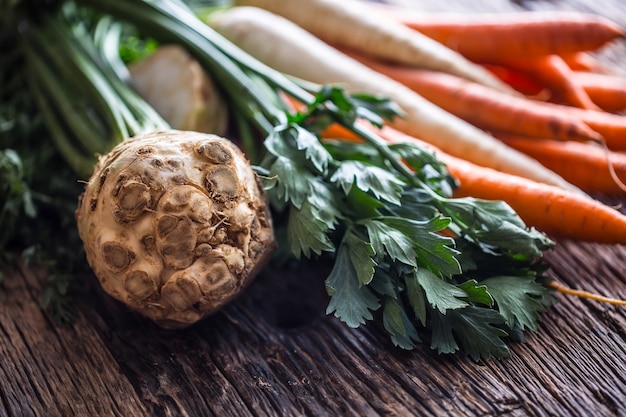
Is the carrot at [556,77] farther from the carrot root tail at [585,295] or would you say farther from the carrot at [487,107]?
the carrot root tail at [585,295]

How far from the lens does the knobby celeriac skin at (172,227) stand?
127 centimetres

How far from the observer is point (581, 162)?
185cm

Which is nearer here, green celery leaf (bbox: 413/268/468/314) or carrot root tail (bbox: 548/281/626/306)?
green celery leaf (bbox: 413/268/468/314)

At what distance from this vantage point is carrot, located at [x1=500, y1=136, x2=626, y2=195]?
1827 mm

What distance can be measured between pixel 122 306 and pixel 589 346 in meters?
1.07

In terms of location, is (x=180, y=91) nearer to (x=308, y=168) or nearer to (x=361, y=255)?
(x=308, y=168)

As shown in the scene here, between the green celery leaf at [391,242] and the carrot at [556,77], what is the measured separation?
107cm

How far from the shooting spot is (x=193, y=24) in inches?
75.8

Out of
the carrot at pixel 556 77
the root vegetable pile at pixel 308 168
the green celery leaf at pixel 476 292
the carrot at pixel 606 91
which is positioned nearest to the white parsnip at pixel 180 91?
the root vegetable pile at pixel 308 168

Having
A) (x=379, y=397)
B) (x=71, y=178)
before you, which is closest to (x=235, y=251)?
(x=379, y=397)

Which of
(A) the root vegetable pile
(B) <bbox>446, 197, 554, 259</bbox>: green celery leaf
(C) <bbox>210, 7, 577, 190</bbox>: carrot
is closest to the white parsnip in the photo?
(A) the root vegetable pile

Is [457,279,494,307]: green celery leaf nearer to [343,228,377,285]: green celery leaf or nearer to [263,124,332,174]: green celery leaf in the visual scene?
[343,228,377,285]: green celery leaf

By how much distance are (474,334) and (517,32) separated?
1.21m

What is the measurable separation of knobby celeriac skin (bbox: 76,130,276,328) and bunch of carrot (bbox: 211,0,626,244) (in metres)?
0.61
